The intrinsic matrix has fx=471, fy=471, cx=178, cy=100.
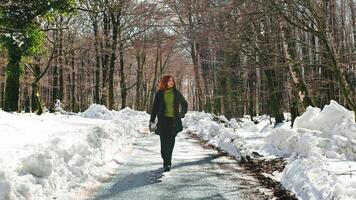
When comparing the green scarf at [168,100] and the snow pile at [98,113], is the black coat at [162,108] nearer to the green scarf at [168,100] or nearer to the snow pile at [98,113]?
the green scarf at [168,100]

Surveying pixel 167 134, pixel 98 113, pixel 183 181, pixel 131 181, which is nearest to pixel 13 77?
pixel 98 113

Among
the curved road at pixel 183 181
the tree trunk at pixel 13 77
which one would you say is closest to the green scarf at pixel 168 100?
the curved road at pixel 183 181

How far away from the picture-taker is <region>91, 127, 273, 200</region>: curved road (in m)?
7.37

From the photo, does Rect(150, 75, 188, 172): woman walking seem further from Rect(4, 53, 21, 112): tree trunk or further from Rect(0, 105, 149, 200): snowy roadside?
Rect(4, 53, 21, 112): tree trunk

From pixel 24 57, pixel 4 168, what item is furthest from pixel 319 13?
pixel 24 57

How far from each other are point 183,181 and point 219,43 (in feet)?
45.4

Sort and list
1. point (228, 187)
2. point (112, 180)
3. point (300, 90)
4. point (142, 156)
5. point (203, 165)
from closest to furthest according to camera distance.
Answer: point (228, 187) → point (112, 180) → point (203, 165) → point (142, 156) → point (300, 90)

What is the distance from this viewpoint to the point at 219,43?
21750mm

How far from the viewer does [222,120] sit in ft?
82.5

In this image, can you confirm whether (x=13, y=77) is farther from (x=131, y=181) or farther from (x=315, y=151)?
(x=315, y=151)

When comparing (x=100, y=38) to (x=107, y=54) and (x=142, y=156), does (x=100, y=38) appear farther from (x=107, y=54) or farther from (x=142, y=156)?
(x=142, y=156)

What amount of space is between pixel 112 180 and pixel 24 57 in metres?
16.9

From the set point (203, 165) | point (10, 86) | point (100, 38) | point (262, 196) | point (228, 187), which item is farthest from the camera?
point (100, 38)

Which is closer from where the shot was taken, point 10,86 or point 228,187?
point 228,187
